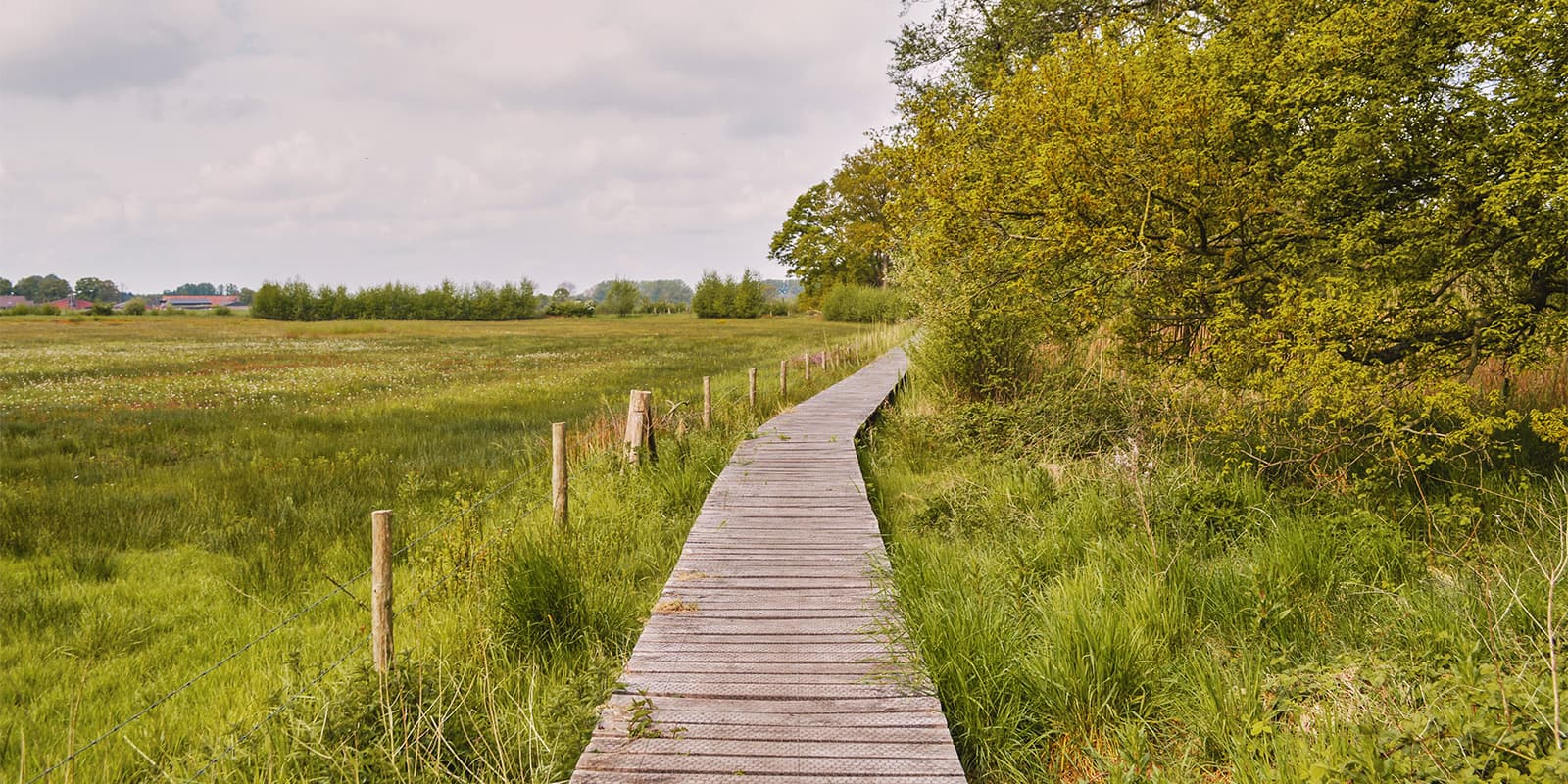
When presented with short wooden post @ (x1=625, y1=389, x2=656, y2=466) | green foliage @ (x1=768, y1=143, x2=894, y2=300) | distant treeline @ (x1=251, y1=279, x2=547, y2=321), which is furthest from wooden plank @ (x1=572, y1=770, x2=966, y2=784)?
distant treeline @ (x1=251, y1=279, x2=547, y2=321)

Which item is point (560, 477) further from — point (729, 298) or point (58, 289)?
point (58, 289)

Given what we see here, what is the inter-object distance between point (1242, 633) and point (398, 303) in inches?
3534

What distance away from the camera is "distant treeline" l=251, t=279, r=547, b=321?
7831 centimetres

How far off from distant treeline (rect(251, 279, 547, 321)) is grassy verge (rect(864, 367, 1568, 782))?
274 ft

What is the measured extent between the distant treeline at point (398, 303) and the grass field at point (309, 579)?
232 feet

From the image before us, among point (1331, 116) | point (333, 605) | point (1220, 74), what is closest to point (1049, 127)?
point (1220, 74)

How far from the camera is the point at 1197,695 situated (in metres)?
3.51

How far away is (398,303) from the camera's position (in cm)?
8188

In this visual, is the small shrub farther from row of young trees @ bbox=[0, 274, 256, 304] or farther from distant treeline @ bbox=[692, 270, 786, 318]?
row of young trees @ bbox=[0, 274, 256, 304]

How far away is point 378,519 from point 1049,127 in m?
6.02

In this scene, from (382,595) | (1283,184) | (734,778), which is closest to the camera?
(734,778)

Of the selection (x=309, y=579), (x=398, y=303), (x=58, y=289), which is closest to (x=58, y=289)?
(x=58, y=289)

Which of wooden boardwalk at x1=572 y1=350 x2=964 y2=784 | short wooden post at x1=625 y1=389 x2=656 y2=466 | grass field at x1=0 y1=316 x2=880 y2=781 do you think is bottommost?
grass field at x1=0 y1=316 x2=880 y2=781

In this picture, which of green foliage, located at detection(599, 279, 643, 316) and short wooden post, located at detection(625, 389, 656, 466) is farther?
green foliage, located at detection(599, 279, 643, 316)
